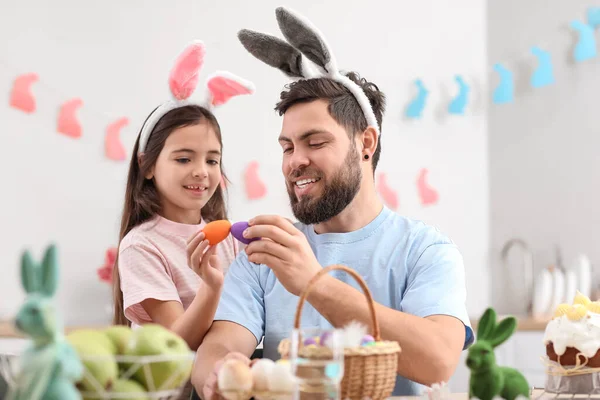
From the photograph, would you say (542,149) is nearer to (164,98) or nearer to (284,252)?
(164,98)

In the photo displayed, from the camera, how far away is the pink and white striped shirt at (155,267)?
2045 millimetres

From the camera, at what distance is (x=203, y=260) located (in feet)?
5.63

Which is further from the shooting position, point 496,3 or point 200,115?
point 496,3

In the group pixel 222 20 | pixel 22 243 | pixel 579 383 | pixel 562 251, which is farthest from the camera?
pixel 562 251

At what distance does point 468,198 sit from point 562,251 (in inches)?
22.4

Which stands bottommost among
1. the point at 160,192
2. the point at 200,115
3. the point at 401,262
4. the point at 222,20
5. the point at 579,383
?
the point at 579,383

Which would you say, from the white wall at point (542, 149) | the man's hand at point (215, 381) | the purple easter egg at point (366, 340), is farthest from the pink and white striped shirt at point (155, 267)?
the white wall at point (542, 149)

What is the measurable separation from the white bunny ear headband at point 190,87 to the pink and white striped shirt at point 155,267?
0.30 m

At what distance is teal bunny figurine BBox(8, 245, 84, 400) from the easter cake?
3.17 ft

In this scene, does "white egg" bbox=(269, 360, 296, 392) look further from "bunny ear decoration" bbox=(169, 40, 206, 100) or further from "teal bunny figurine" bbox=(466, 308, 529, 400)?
"bunny ear decoration" bbox=(169, 40, 206, 100)

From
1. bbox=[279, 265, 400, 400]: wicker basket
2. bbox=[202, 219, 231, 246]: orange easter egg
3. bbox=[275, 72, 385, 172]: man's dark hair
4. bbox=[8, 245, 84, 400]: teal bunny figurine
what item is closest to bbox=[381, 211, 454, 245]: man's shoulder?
bbox=[275, 72, 385, 172]: man's dark hair

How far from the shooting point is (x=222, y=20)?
148 inches

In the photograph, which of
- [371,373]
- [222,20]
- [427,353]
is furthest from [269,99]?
[371,373]

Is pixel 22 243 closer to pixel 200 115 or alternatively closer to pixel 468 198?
pixel 200 115
